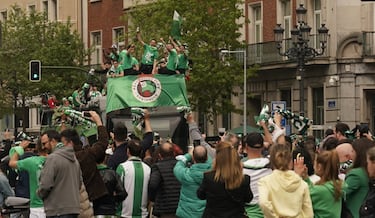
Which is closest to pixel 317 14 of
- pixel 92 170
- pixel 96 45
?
pixel 96 45

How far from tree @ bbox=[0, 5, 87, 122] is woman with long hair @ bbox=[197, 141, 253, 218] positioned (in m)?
46.4

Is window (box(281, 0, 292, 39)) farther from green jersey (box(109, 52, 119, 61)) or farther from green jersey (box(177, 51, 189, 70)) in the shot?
green jersey (box(177, 51, 189, 70))

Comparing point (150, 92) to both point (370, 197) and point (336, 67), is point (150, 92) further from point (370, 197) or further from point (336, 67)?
point (336, 67)

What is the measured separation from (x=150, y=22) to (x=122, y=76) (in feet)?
70.9

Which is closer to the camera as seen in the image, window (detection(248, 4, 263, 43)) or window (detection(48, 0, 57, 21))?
window (detection(248, 4, 263, 43))

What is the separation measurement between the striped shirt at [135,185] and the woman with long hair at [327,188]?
10.5ft

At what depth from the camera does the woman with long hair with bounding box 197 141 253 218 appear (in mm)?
12830

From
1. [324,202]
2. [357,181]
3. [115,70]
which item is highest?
[115,70]

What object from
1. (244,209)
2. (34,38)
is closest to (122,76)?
(244,209)

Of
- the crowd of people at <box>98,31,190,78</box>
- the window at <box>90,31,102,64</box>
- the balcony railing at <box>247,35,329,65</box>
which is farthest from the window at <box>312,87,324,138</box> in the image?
the crowd of people at <box>98,31,190,78</box>

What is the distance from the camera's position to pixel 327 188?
12.5 meters

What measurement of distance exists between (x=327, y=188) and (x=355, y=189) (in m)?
0.34

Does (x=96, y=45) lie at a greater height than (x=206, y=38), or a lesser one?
greater

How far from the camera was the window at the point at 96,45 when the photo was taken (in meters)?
65.7
